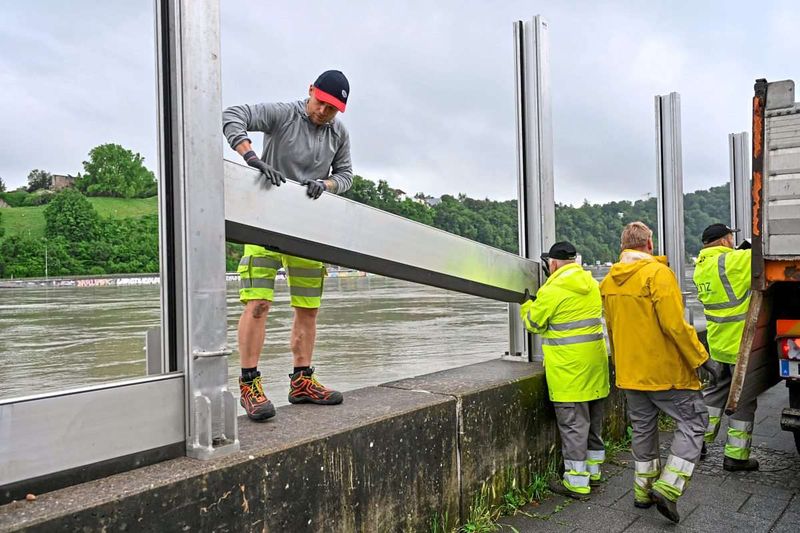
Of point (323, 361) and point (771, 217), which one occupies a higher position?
point (771, 217)

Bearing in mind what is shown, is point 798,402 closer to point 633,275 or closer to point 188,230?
point 633,275

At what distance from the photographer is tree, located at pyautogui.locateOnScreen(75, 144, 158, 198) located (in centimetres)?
210

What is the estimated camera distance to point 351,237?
2.96m

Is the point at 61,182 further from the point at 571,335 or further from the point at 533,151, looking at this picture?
the point at 533,151

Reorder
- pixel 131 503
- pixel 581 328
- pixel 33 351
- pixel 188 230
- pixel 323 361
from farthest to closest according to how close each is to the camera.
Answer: pixel 33 351 → pixel 323 361 → pixel 581 328 → pixel 188 230 → pixel 131 503

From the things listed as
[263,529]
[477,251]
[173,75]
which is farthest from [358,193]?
[263,529]

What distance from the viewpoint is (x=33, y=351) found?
9266 millimetres

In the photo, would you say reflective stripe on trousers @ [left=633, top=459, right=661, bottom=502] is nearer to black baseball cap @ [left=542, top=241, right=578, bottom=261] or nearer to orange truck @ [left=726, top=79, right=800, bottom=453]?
orange truck @ [left=726, top=79, right=800, bottom=453]

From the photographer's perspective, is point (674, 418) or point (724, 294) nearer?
point (674, 418)

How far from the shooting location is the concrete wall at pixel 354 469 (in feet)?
6.40

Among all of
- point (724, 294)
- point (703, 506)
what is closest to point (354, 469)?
point (703, 506)

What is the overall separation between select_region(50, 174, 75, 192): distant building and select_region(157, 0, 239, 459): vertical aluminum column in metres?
0.32

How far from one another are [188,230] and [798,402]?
4.01 metres

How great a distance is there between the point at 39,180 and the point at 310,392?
5.45 feet
